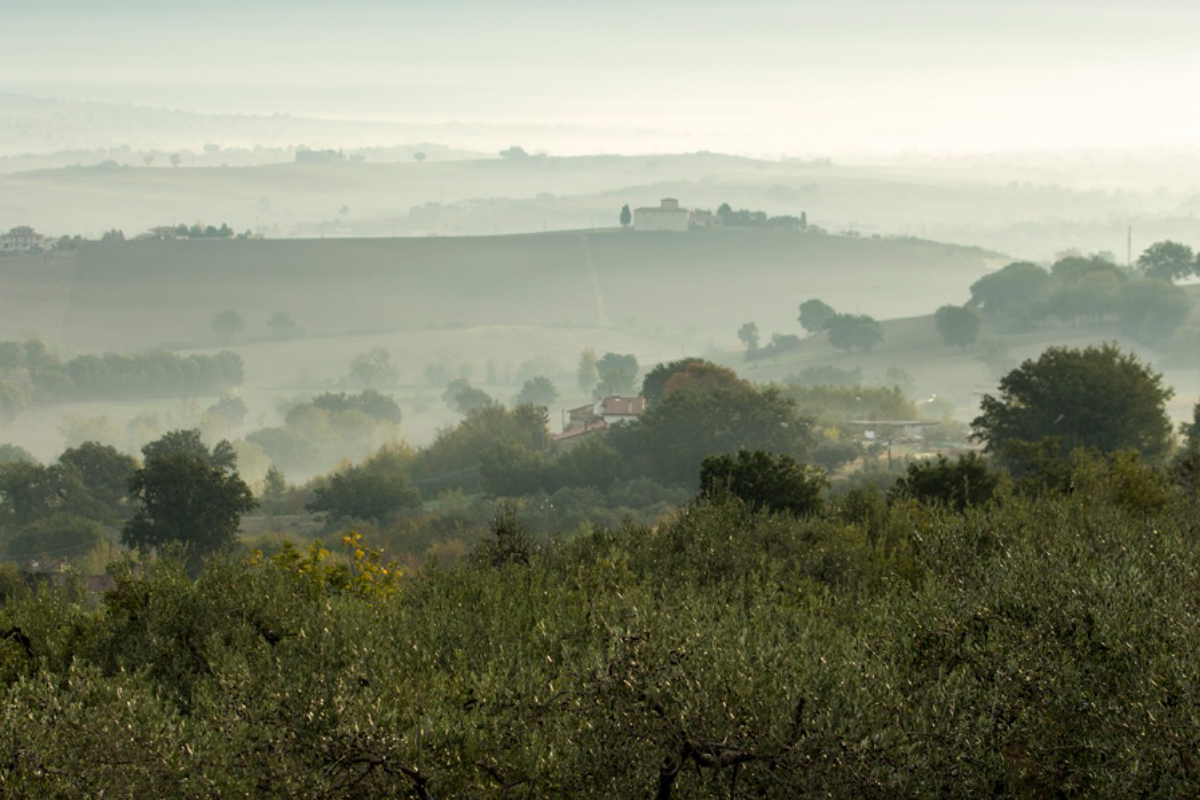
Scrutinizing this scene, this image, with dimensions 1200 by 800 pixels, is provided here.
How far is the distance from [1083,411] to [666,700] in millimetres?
59539

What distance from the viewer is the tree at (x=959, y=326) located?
18500 centimetres

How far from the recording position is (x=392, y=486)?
95.1 metres

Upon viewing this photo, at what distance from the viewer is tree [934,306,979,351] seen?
185000 millimetres

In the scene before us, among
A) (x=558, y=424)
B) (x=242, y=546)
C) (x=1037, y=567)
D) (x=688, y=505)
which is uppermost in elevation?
(x=1037, y=567)

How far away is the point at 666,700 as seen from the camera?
13211 mm

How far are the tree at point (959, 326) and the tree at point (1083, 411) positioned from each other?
383 ft

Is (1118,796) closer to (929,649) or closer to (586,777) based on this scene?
(929,649)

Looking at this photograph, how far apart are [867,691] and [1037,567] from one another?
499 centimetres

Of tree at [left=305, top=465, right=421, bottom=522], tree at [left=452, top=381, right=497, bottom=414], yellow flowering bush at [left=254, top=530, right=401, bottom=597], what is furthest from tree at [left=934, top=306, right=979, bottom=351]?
yellow flowering bush at [left=254, top=530, right=401, bottom=597]

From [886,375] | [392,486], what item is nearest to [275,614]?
[392,486]

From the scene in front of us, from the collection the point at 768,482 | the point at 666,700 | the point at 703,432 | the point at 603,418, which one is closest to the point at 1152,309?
the point at 603,418

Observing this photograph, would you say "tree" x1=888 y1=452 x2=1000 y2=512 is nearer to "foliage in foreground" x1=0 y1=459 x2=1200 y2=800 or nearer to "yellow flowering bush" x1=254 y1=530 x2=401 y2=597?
"yellow flowering bush" x1=254 y1=530 x2=401 y2=597

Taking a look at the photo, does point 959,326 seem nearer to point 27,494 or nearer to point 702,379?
point 702,379

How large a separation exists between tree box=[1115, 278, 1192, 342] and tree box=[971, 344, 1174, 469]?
395ft
